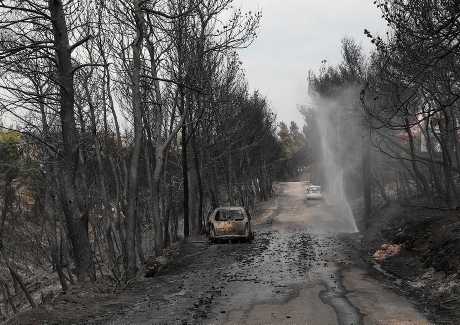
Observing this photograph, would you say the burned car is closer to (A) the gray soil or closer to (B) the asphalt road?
(B) the asphalt road

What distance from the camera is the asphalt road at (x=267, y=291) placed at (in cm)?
880

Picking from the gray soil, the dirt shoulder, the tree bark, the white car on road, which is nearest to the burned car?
the gray soil

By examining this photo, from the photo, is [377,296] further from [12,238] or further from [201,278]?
[12,238]

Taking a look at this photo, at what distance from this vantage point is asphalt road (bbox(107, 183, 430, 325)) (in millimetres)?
8805

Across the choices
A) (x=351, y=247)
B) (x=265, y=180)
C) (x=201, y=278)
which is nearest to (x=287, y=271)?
(x=201, y=278)

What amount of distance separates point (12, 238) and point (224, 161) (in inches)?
992

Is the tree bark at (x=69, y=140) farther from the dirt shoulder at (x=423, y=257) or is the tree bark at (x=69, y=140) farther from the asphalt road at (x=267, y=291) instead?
the dirt shoulder at (x=423, y=257)

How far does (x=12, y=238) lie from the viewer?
21.4 metres

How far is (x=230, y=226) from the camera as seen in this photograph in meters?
22.6

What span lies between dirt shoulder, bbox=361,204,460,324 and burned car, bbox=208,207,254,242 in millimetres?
5340

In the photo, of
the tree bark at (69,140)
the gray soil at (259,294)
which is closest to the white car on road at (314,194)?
the gray soil at (259,294)

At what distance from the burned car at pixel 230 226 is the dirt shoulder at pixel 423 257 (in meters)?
5.34

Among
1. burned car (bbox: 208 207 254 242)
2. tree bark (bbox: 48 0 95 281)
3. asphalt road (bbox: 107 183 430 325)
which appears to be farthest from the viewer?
burned car (bbox: 208 207 254 242)

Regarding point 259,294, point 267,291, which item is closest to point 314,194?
point 267,291
